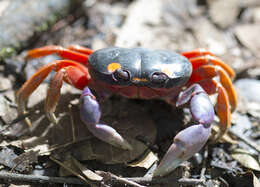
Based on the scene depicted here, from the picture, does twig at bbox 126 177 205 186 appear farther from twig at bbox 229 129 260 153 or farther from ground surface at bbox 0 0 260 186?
twig at bbox 229 129 260 153

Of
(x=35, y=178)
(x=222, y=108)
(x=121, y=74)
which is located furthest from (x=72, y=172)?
(x=222, y=108)

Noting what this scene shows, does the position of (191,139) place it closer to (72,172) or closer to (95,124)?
(95,124)

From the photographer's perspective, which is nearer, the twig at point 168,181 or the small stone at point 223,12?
the twig at point 168,181

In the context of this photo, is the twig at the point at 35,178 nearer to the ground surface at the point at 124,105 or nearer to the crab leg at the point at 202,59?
the ground surface at the point at 124,105

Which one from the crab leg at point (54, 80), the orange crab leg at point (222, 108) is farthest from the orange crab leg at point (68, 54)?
the orange crab leg at point (222, 108)

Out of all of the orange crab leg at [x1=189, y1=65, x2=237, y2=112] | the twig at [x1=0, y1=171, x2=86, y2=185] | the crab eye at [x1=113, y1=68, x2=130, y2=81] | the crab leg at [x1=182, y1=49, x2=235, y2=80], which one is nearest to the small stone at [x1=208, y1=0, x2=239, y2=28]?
the crab leg at [x1=182, y1=49, x2=235, y2=80]

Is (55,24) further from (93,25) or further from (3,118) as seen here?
(3,118)

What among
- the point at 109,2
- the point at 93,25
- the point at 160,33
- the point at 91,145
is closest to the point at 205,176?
the point at 91,145
